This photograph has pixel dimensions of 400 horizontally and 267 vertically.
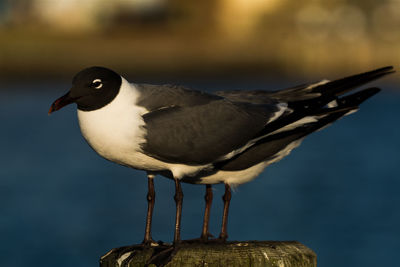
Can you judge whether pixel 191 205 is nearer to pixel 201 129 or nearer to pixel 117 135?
pixel 201 129

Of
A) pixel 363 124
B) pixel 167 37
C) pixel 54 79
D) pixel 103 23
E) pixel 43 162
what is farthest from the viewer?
pixel 103 23

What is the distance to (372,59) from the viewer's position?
154 ft

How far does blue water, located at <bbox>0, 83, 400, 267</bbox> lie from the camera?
14.4 metres

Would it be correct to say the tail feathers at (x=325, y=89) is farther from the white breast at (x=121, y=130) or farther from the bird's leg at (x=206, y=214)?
the white breast at (x=121, y=130)

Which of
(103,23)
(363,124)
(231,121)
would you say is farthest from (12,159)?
(103,23)

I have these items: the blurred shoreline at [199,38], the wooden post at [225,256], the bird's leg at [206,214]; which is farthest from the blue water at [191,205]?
the blurred shoreline at [199,38]

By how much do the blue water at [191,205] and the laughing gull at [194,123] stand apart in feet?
22.6

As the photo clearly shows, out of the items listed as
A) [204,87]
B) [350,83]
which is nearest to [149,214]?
[350,83]

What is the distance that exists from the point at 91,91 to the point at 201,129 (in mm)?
809

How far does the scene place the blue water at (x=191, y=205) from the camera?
14352 mm

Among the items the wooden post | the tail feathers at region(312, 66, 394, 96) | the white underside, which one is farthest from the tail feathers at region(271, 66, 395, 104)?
the wooden post

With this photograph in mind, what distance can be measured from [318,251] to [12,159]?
11.7m

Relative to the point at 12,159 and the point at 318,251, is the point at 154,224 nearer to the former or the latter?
the point at 318,251

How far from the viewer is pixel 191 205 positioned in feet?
53.5
